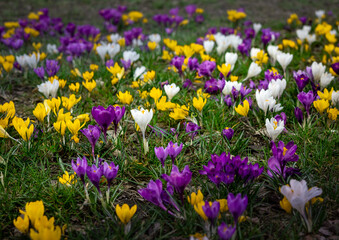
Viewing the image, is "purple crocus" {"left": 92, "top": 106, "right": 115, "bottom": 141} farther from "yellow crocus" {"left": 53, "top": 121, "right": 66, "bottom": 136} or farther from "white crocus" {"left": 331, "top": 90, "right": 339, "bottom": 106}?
"white crocus" {"left": 331, "top": 90, "right": 339, "bottom": 106}

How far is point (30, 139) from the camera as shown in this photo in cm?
243

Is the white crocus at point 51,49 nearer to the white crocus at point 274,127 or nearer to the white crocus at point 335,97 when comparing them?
the white crocus at point 274,127

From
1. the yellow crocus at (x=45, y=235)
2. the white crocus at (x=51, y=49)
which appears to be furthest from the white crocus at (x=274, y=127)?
the white crocus at (x=51, y=49)

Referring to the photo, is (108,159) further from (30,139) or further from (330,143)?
(330,143)

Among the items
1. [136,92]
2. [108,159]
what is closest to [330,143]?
[108,159]

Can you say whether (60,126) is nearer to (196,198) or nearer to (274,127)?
(196,198)

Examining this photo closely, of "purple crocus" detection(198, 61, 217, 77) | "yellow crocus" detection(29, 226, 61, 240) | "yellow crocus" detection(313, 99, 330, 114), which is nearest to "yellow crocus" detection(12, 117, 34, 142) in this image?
"yellow crocus" detection(29, 226, 61, 240)

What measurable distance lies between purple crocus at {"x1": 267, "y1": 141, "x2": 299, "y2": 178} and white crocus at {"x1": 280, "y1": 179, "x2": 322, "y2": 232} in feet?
0.97

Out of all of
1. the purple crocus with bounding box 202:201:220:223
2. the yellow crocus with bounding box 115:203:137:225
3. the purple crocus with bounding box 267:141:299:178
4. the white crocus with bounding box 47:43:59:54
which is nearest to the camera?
the purple crocus with bounding box 202:201:220:223

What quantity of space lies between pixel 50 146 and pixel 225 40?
2938 millimetres

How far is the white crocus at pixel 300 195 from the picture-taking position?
163 cm

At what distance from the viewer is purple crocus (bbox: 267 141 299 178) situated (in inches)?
76.3

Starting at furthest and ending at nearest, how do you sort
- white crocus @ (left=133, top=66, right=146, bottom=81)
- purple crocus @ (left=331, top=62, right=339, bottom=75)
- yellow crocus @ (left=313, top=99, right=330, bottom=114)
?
1. white crocus @ (left=133, top=66, right=146, bottom=81)
2. purple crocus @ (left=331, top=62, right=339, bottom=75)
3. yellow crocus @ (left=313, top=99, right=330, bottom=114)

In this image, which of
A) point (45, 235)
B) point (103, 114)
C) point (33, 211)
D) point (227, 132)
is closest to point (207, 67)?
point (227, 132)
